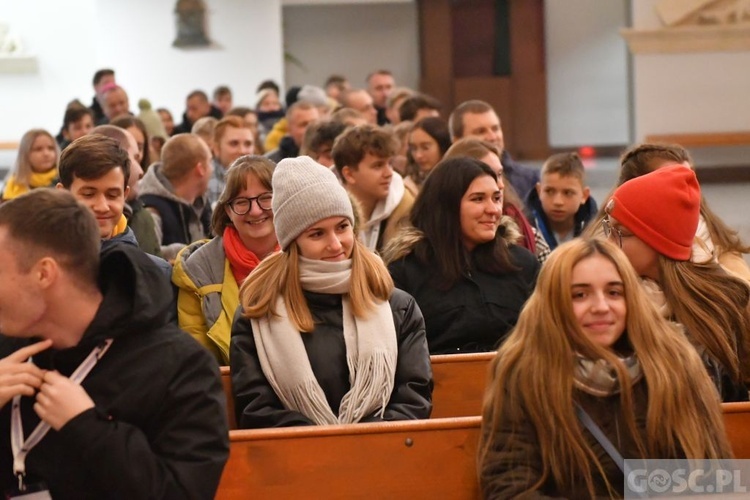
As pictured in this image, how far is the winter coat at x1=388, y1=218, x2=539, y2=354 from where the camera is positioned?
5.21 metres

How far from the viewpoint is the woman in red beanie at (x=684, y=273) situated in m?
4.11

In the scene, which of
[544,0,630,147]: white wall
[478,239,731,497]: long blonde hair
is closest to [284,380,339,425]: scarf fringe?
[478,239,731,497]: long blonde hair

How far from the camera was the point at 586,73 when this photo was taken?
23.3 m

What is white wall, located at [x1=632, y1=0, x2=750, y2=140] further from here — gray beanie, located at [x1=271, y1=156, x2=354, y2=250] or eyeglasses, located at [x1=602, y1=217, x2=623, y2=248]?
gray beanie, located at [x1=271, y1=156, x2=354, y2=250]

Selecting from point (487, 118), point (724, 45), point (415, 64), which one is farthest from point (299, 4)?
point (487, 118)

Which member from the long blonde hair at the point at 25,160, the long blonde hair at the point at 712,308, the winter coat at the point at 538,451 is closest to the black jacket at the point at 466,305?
the long blonde hair at the point at 712,308

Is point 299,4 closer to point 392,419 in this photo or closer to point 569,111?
point 569,111

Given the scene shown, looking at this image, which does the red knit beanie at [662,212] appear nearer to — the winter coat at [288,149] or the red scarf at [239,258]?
the red scarf at [239,258]

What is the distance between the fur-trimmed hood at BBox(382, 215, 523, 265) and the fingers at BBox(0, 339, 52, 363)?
106 inches

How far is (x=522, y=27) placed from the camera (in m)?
23.0

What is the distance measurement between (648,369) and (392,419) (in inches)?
42.7

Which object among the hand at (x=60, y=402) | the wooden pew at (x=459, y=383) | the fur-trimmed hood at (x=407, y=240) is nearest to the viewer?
the hand at (x=60, y=402)

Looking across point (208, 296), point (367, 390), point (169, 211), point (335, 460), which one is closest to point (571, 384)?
point (335, 460)

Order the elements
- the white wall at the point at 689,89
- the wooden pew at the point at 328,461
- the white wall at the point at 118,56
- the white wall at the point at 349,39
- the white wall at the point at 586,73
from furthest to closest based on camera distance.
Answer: the white wall at the point at 349,39
the white wall at the point at 586,73
the white wall at the point at 118,56
the white wall at the point at 689,89
the wooden pew at the point at 328,461
